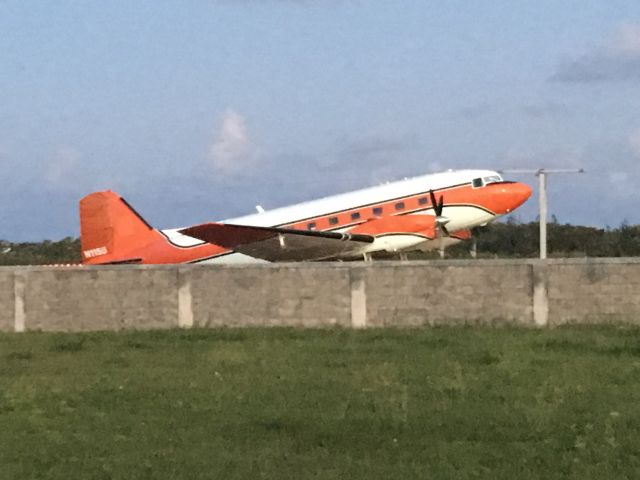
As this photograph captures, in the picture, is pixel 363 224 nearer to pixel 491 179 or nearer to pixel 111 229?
pixel 491 179

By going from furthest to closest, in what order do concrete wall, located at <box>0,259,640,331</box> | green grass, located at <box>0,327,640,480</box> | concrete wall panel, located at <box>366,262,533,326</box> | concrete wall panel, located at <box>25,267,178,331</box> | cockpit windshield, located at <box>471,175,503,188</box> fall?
cockpit windshield, located at <box>471,175,503,188</box> → concrete wall panel, located at <box>25,267,178,331</box> → concrete wall panel, located at <box>366,262,533,326</box> → concrete wall, located at <box>0,259,640,331</box> → green grass, located at <box>0,327,640,480</box>

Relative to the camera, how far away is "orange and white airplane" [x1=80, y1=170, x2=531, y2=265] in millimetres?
35500

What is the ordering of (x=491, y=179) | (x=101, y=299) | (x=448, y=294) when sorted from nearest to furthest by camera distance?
(x=448, y=294) < (x=101, y=299) < (x=491, y=179)

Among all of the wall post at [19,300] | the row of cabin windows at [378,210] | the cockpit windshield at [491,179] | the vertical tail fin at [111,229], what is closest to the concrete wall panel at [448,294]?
the wall post at [19,300]

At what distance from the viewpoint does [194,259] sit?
38344mm

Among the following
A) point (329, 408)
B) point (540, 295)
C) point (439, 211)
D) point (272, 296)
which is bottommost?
point (329, 408)

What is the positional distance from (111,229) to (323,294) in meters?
16.9

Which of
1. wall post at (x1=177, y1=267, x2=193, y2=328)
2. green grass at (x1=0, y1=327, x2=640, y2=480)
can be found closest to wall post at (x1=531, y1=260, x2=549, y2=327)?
green grass at (x1=0, y1=327, x2=640, y2=480)

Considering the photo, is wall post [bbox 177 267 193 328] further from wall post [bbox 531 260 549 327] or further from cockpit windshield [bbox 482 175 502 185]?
cockpit windshield [bbox 482 175 502 185]

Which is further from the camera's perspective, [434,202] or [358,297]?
[434,202]

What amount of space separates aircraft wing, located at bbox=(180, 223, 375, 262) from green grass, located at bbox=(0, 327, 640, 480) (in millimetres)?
12664

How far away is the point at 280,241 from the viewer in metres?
36.3

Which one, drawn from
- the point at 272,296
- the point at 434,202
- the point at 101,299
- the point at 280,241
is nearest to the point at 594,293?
the point at 272,296

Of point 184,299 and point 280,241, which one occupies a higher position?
point 280,241
